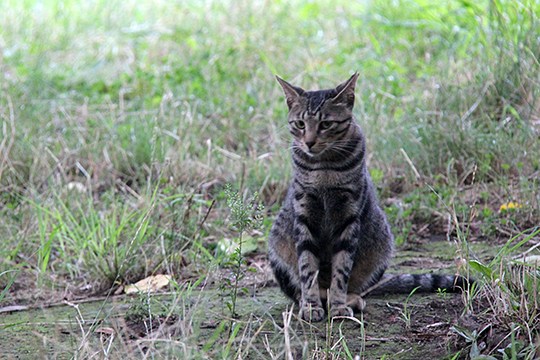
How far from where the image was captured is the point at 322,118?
3.56 m

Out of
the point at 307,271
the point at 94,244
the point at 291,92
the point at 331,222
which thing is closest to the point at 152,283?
the point at 94,244

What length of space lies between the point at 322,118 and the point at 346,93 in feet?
0.57

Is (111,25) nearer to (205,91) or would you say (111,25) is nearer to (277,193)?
(205,91)

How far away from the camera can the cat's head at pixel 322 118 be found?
354 centimetres

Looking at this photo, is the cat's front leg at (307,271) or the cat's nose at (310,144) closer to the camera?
the cat's front leg at (307,271)

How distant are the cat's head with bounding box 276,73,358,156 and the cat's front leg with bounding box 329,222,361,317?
0.39 metres

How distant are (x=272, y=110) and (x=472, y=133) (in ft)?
5.72

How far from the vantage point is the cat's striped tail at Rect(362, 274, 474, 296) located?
350 centimetres

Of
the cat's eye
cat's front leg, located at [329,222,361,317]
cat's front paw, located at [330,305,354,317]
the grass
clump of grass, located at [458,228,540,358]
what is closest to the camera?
clump of grass, located at [458,228,540,358]

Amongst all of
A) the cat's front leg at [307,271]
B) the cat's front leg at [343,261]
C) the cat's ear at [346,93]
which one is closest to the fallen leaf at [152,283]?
the cat's front leg at [307,271]

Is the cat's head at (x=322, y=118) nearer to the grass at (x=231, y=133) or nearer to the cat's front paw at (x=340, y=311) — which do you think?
the grass at (x=231, y=133)

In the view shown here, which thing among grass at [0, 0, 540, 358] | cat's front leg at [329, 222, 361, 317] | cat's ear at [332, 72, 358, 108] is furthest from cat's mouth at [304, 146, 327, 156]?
grass at [0, 0, 540, 358]

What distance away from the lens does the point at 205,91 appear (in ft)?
22.4

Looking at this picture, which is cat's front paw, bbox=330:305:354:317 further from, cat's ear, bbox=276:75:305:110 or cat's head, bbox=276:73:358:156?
cat's ear, bbox=276:75:305:110
